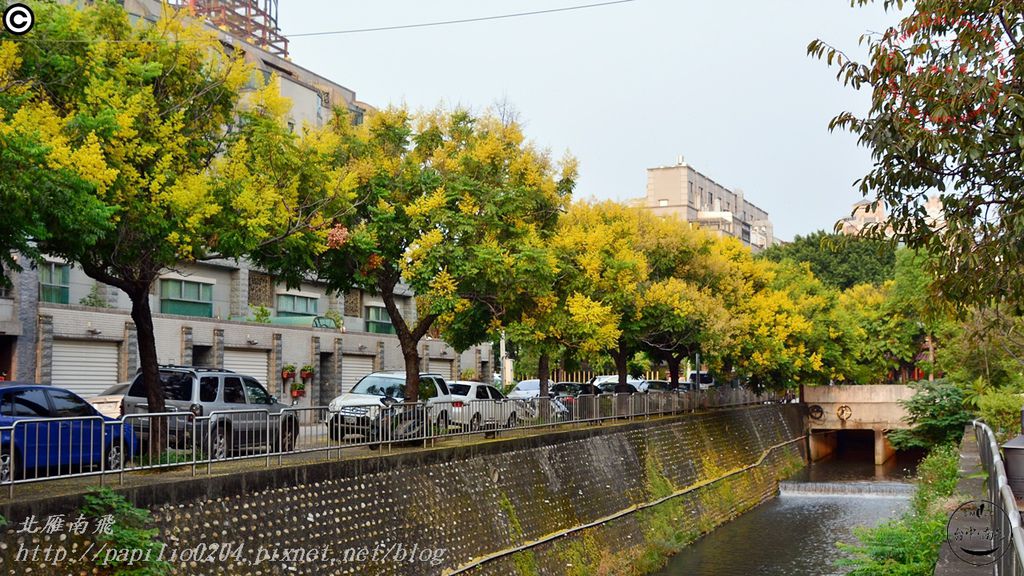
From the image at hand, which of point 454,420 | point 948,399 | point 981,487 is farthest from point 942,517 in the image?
point 948,399

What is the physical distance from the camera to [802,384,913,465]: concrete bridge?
5841 centimetres

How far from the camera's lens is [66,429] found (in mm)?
12555

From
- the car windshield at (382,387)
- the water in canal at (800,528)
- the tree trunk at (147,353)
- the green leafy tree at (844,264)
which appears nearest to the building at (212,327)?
the car windshield at (382,387)

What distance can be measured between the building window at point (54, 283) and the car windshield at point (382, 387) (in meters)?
10.4

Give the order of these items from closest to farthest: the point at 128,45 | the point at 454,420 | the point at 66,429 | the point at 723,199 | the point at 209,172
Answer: the point at 66,429, the point at 128,45, the point at 209,172, the point at 454,420, the point at 723,199

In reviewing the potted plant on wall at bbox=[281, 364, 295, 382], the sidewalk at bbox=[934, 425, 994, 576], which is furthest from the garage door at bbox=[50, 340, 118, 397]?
the sidewalk at bbox=[934, 425, 994, 576]

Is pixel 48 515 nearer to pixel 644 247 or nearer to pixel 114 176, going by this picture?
pixel 114 176

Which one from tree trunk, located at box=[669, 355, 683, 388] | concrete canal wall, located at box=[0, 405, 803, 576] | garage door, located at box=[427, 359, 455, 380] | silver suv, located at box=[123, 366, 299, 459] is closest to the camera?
concrete canal wall, located at box=[0, 405, 803, 576]

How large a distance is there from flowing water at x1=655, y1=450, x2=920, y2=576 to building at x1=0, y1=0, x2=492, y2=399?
43.5 ft

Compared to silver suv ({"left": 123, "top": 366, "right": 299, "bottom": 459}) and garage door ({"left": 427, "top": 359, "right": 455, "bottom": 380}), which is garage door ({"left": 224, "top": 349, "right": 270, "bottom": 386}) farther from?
silver suv ({"left": 123, "top": 366, "right": 299, "bottom": 459})

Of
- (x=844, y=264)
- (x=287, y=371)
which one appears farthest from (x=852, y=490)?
(x=844, y=264)

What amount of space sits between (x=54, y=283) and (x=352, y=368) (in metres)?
16.6

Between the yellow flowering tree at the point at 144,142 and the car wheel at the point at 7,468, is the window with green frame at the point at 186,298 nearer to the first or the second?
the yellow flowering tree at the point at 144,142

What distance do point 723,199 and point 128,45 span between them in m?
115
